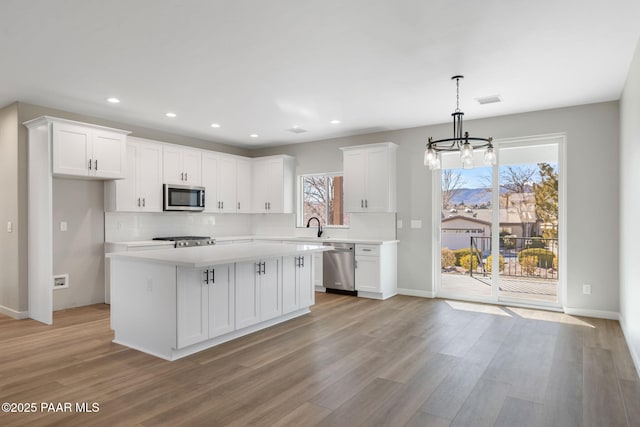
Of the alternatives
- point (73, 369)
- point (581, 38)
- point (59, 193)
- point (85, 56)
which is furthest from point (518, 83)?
point (59, 193)

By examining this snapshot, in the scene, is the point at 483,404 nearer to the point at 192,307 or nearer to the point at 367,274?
the point at 192,307

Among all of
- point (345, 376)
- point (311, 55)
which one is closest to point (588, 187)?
point (311, 55)

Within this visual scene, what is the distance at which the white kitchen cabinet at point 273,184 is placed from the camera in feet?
23.5

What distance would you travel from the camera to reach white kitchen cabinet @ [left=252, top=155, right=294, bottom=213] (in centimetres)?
716

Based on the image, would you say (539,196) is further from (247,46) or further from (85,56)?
(85,56)

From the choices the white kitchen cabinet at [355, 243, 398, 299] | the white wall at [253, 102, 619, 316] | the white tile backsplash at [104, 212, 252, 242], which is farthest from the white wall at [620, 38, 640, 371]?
the white tile backsplash at [104, 212, 252, 242]

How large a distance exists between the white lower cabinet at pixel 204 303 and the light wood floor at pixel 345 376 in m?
0.18

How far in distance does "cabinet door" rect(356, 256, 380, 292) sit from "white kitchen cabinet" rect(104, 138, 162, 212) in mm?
3083

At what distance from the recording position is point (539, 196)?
5.25 m

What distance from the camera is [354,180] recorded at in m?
6.29

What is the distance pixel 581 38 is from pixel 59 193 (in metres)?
5.78

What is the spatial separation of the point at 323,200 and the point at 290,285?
9.26 feet

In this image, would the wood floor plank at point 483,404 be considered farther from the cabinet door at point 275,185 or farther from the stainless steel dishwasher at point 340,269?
the cabinet door at point 275,185

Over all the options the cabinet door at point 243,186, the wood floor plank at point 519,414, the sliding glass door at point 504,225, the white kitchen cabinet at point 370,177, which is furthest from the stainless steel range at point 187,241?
the wood floor plank at point 519,414
